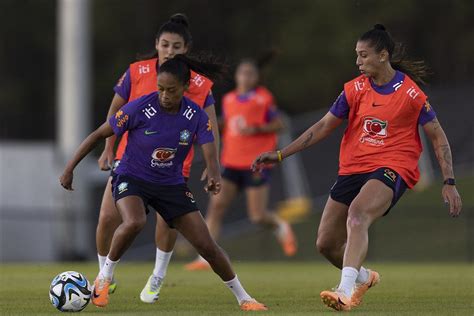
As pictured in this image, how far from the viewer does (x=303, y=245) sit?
23812 mm

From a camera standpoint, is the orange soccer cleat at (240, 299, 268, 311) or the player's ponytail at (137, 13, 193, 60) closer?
the orange soccer cleat at (240, 299, 268, 311)

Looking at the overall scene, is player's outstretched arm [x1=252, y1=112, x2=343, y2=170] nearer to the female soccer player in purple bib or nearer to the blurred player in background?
the female soccer player in purple bib

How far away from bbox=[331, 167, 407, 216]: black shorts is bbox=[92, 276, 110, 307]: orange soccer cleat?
179cm

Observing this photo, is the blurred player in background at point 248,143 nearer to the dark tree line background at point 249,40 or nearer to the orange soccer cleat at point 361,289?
the orange soccer cleat at point 361,289

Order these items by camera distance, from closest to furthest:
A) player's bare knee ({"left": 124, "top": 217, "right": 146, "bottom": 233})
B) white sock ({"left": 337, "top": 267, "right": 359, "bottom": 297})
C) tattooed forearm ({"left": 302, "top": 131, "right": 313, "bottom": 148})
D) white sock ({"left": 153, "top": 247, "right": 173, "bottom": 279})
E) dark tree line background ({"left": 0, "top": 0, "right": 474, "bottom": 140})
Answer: white sock ({"left": 337, "top": 267, "right": 359, "bottom": 297}), player's bare knee ({"left": 124, "top": 217, "right": 146, "bottom": 233}), tattooed forearm ({"left": 302, "top": 131, "right": 313, "bottom": 148}), white sock ({"left": 153, "top": 247, "right": 173, "bottom": 279}), dark tree line background ({"left": 0, "top": 0, "right": 474, "bottom": 140})

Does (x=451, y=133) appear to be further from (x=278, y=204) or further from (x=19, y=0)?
(x=19, y=0)

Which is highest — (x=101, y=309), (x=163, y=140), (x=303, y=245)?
(x=163, y=140)

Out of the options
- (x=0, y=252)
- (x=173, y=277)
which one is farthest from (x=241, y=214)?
(x=173, y=277)

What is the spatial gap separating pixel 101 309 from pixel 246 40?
84.2 feet

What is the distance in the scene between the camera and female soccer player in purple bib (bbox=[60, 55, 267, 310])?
855cm

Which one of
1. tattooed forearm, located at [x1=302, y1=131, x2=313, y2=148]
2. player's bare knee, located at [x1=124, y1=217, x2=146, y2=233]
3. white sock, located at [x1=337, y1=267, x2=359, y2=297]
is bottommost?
white sock, located at [x1=337, y1=267, x2=359, y2=297]

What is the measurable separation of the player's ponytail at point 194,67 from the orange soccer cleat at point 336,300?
1.80m

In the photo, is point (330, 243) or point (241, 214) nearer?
point (330, 243)

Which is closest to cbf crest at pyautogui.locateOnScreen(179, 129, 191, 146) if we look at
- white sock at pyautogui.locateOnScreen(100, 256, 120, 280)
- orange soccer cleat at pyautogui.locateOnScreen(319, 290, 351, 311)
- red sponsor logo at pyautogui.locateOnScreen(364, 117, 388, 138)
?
white sock at pyautogui.locateOnScreen(100, 256, 120, 280)
